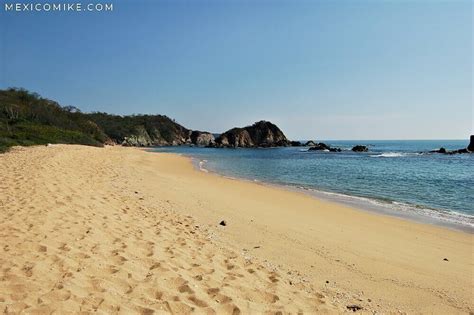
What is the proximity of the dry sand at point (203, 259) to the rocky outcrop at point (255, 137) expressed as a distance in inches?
4607

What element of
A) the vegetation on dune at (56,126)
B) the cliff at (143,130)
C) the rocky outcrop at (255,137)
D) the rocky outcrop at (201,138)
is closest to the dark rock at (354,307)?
the vegetation on dune at (56,126)

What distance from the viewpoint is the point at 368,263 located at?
680cm

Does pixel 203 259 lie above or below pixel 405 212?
above

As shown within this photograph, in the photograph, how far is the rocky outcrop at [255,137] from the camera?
129 metres

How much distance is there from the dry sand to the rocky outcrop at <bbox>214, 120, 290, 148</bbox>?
117 m

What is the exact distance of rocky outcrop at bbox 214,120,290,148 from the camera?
129m

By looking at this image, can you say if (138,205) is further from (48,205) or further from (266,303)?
(266,303)

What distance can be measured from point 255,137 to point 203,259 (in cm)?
12827

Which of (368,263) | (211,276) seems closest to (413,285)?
(368,263)

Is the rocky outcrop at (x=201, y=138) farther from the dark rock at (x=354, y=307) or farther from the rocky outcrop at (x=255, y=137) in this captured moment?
the dark rock at (x=354, y=307)

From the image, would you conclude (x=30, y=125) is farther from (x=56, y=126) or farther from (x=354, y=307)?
(x=354, y=307)

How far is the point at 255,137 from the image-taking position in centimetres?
13362

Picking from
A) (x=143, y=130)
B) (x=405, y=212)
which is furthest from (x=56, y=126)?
(x=143, y=130)

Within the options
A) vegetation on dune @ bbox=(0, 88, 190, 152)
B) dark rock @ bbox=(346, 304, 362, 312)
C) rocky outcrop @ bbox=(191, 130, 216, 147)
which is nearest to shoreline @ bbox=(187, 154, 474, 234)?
dark rock @ bbox=(346, 304, 362, 312)
